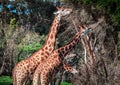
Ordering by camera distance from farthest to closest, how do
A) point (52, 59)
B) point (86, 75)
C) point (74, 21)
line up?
point (74, 21)
point (86, 75)
point (52, 59)

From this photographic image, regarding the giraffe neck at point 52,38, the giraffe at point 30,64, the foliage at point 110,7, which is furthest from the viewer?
the foliage at point 110,7

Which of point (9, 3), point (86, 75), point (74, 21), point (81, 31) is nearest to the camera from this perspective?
point (81, 31)

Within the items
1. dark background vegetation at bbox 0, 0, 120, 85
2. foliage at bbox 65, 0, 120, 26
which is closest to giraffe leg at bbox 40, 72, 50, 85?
dark background vegetation at bbox 0, 0, 120, 85

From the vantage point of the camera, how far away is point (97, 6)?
1355 centimetres

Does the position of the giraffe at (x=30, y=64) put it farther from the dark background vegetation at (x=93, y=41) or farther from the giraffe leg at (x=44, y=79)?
the dark background vegetation at (x=93, y=41)

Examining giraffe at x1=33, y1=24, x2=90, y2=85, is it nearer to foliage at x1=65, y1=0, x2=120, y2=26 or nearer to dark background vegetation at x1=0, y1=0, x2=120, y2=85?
dark background vegetation at x1=0, y1=0, x2=120, y2=85

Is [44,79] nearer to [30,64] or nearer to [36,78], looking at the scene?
[36,78]

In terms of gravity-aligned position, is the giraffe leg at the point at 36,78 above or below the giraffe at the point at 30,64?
below

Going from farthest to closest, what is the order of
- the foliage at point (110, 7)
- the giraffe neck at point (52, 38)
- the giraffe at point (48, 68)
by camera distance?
the foliage at point (110, 7) < the giraffe neck at point (52, 38) < the giraffe at point (48, 68)

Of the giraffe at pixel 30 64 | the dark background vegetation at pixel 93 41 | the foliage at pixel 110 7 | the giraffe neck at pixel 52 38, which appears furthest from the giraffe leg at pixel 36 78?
the foliage at pixel 110 7

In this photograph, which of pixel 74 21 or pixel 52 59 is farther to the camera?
pixel 74 21

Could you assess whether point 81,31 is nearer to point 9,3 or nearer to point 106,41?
point 106,41

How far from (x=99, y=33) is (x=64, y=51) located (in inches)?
220

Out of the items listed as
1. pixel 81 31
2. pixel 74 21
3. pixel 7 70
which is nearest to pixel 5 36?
pixel 7 70
